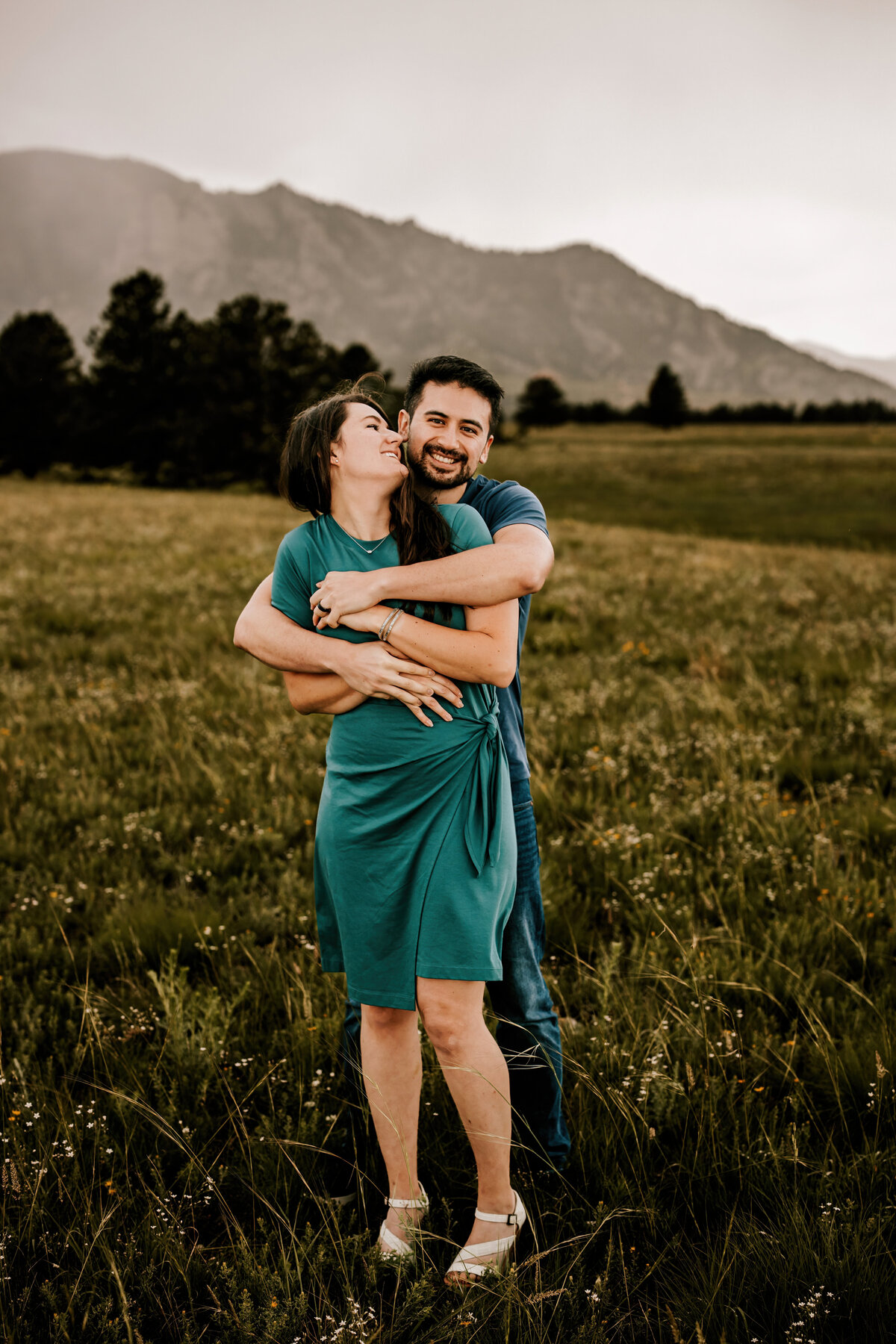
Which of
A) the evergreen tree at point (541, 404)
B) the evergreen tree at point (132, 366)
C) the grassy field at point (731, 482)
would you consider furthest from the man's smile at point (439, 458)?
the evergreen tree at point (541, 404)

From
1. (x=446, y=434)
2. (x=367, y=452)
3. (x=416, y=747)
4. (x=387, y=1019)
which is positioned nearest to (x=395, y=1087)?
(x=387, y=1019)

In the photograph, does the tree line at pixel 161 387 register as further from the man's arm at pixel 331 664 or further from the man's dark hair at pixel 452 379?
the man's arm at pixel 331 664

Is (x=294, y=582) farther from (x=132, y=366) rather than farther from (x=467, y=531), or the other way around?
(x=132, y=366)

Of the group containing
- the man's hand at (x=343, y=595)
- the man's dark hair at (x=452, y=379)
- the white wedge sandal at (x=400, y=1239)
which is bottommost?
the white wedge sandal at (x=400, y=1239)

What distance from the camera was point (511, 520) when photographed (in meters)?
2.62

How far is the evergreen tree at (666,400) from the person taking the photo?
96812 millimetres

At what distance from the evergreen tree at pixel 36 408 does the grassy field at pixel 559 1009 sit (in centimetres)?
5707

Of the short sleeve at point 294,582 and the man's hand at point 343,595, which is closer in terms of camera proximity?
the man's hand at point 343,595

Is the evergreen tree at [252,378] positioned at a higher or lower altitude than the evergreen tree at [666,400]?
lower

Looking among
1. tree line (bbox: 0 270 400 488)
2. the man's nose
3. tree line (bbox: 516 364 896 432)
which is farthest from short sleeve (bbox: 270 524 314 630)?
tree line (bbox: 516 364 896 432)

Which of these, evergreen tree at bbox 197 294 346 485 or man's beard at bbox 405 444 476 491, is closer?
man's beard at bbox 405 444 476 491

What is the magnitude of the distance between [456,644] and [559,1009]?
197 cm

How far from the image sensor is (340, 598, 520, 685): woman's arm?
7.57 feet

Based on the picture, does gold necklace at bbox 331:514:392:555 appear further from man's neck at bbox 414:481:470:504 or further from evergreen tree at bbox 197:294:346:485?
evergreen tree at bbox 197:294:346:485
